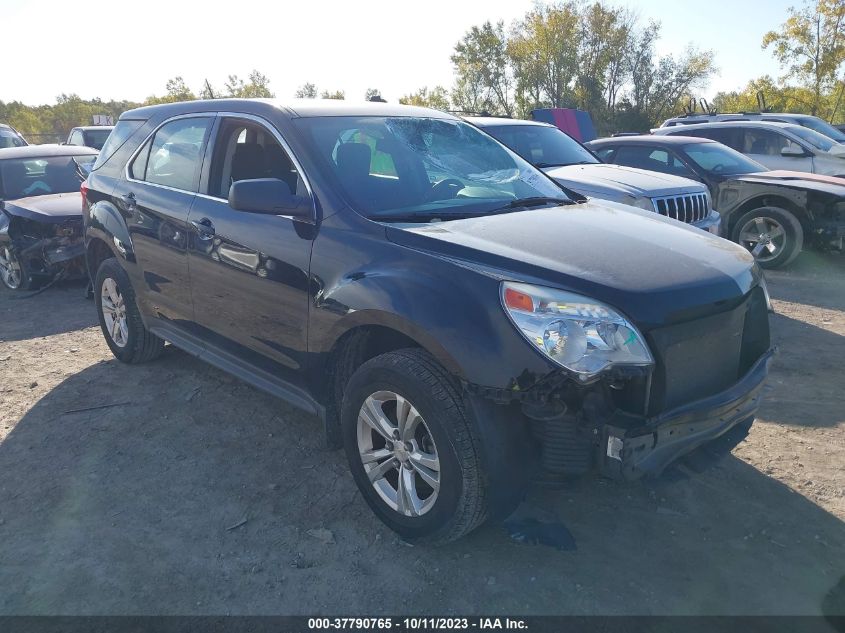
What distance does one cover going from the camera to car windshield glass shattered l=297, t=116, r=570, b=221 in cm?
325

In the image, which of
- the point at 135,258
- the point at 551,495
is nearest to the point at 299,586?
the point at 551,495

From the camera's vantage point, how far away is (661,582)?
2711mm

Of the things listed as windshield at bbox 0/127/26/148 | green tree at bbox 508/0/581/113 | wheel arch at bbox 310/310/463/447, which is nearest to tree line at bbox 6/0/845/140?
green tree at bbox 508/0/581/113

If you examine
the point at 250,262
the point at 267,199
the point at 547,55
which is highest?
the point at 547,55

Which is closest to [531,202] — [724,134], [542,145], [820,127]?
[542,145]

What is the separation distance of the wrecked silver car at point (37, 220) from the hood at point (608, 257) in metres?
5.65

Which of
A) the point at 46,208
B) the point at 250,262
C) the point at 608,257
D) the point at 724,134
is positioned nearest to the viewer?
the point at 608,257

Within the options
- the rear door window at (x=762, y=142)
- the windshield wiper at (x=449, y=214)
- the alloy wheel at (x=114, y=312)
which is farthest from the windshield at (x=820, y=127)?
the alloy wheel at (x=114, y=312)

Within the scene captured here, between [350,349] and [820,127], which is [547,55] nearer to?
[820,127]

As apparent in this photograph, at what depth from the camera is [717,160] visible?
28.9ft

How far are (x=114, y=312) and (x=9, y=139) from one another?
1550 centimetres

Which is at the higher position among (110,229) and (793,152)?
(793,152)

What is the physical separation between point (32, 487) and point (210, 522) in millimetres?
1138

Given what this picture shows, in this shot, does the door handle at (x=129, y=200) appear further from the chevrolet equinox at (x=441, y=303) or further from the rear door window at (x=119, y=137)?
the rear door window at (x=119, y=137)
